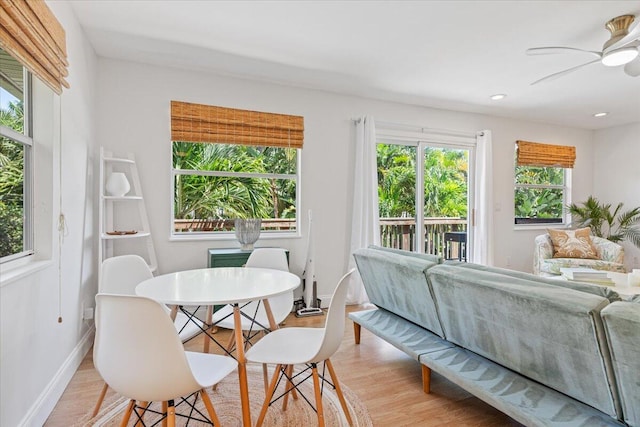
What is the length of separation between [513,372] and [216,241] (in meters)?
2.76

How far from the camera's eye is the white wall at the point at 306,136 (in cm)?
323

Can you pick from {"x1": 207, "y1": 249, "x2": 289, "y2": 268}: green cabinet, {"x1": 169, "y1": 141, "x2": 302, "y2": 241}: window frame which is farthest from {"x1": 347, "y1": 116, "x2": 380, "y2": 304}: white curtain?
{"x1": 207, "y1": 249, "x2": 289, "y2": 268}: green cabinet

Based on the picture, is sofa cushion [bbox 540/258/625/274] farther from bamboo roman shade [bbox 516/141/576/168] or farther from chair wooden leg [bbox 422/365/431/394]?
chair wooden leg [bbox 422/365/431/394]

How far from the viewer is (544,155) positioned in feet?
17.8

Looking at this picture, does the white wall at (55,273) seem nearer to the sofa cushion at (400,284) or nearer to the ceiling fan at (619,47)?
the sofa cushion at (400,284)

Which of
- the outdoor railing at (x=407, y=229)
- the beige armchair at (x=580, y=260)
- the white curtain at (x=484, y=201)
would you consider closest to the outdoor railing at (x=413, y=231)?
the outdoor railing at (x=407, y=229)

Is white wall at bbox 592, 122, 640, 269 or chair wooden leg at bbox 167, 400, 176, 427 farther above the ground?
white wall at bbox 592, 122, 640, 269

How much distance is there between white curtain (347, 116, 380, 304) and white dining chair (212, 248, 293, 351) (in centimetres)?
166

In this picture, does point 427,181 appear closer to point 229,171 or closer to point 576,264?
point 576,264

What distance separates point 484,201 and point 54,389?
16.2 feet

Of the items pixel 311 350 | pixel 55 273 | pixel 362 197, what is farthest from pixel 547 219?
pixel 55 273

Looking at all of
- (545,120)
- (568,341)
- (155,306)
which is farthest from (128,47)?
(545,120)

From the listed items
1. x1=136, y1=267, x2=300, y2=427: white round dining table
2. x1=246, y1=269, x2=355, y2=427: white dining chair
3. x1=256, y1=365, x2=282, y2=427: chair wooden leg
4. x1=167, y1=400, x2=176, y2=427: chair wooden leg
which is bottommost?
x1=256, y1=365, x2=282, y2=427: chair wooden leg

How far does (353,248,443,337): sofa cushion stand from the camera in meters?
2.16
